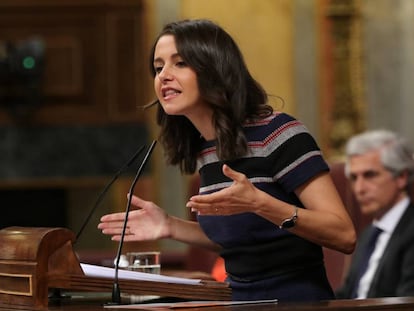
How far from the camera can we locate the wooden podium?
6.38 feet

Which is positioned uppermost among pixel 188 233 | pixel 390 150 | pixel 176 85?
pixel 176 85

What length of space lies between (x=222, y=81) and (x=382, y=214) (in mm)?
1948

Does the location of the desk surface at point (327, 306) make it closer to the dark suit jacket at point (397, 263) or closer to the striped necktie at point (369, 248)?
the dark suit jacket at point (397, 263)

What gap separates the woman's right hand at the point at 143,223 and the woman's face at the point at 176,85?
23cm

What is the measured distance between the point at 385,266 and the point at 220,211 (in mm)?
1884

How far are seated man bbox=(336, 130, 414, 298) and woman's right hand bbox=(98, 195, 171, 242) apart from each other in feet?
4.49

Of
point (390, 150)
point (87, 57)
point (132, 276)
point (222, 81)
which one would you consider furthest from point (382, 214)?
point (87, 57)

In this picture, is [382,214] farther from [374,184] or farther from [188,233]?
[188,233]

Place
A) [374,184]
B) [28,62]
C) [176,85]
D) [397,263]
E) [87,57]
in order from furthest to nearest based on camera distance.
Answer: [87,57], [28,62], [374,184], [397,263], [176,85]

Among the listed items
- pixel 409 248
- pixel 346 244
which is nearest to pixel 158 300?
pixel 346 244

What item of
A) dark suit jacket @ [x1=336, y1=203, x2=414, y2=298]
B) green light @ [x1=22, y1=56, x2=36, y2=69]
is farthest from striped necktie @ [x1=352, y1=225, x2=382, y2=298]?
green light @ [x1=22, y1=56, x2=36, y2=69]

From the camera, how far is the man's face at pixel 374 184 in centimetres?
403

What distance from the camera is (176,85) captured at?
7.23 feet

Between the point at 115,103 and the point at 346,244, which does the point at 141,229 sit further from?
the point at 115,103
